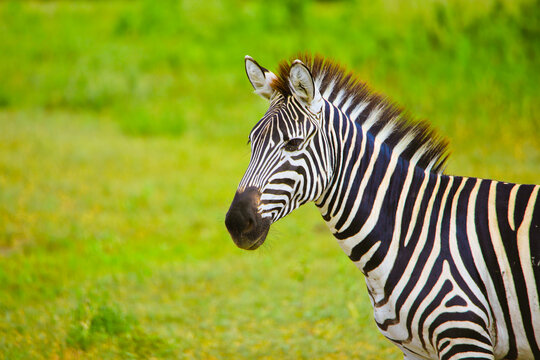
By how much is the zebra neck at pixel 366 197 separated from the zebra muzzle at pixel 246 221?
1.45 feet

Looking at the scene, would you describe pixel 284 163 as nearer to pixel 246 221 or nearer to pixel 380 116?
pixel 246 221

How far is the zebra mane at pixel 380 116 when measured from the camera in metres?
3.28

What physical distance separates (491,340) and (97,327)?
10.7ft

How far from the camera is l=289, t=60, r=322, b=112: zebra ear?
2.90 m

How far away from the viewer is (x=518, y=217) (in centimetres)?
294

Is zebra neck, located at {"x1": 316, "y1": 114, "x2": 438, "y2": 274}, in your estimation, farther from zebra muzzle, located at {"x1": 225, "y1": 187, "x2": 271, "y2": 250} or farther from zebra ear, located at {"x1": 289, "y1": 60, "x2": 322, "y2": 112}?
zebra muzzle, located at {"x1": 225, "y1": 187, "x2": 271, "y2": 250}

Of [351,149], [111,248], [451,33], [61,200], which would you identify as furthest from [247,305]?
[451,33]

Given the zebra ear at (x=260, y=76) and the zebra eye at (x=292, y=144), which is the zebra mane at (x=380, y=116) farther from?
the zebra eye at (x=292, y=144)

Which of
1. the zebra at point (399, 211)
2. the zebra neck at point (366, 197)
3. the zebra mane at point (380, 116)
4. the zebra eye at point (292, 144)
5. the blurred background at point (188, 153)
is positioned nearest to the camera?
the zebra at point (399, 211)

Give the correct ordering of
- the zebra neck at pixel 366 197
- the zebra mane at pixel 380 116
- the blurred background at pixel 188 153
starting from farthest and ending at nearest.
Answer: the blurred background at pixel 188 153, the zebra mane at pixel 380 116, the zebra neck at pixel 366 197

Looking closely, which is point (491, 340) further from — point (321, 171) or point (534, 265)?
point (321, 171)

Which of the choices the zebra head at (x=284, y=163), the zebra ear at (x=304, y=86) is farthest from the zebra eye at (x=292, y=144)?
the zebra ear at (x=304, y=86)

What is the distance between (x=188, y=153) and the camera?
11.9m

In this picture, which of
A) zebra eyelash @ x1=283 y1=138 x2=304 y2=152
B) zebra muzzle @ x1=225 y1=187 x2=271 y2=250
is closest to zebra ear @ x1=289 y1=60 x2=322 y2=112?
zebra eyelash @ x1=283 y1=138 x2=304 y2=152
